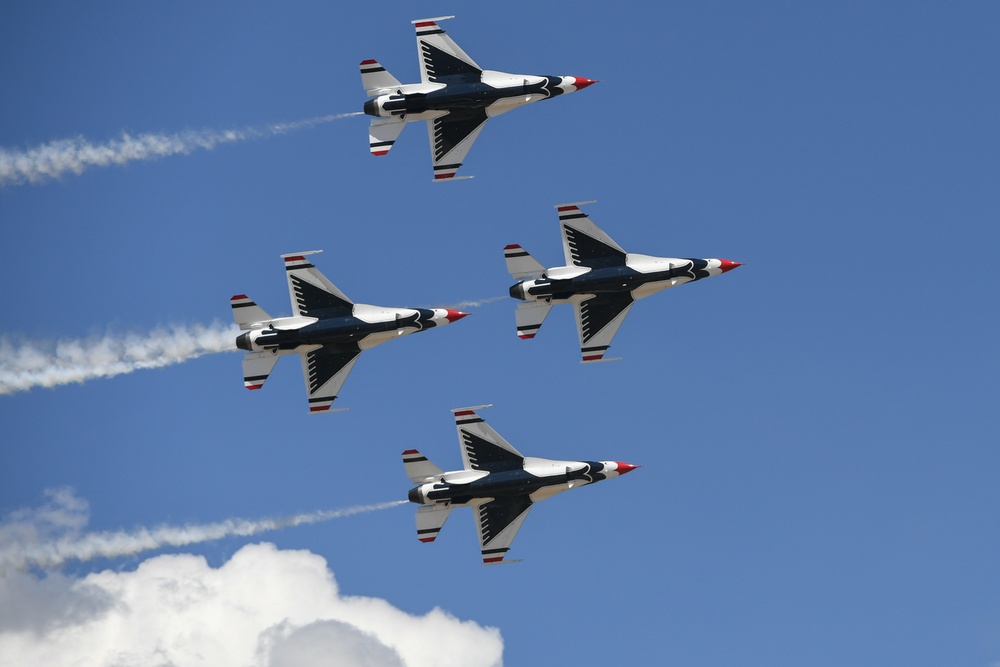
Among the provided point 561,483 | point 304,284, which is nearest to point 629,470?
point 561,483

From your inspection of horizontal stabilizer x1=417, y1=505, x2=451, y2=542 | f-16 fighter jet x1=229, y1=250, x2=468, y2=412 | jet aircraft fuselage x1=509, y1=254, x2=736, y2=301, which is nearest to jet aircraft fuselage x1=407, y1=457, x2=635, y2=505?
horizontal stabilizer x1=417, y1=505, x2=451, y2=542

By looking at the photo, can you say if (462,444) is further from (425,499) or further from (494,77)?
(494,77)

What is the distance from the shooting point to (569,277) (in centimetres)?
11469

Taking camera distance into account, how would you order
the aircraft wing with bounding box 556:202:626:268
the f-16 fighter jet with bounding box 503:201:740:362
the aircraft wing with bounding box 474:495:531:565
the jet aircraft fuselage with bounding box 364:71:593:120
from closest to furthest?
the jet aircraft fuselage with bounding box 364:71:593:120 → the aircraft wing with bounding box 474:495:531:565 → the f-16 fighter jet with bounding box 503:201:740:362 → the aircraft wing with bounding box 556:202:626:268

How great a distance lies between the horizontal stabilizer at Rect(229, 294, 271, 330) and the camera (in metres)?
112

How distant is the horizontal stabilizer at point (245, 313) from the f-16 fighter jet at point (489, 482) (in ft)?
38.1

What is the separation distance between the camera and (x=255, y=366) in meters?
113

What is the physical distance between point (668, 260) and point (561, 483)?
15151 mm

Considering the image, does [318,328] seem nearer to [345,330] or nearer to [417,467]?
[345,330]

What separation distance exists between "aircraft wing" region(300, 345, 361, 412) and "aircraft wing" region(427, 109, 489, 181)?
12264 mm

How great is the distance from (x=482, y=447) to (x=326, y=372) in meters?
10.4

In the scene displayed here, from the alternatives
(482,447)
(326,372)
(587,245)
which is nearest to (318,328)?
(326,372)

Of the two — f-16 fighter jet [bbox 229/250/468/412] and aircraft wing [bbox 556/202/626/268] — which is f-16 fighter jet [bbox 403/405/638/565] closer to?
f-16 fighter jet [bbox 229/250/468/412]

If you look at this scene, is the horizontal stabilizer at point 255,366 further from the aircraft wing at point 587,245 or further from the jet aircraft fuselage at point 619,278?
the aircraft wing at point 587,245
